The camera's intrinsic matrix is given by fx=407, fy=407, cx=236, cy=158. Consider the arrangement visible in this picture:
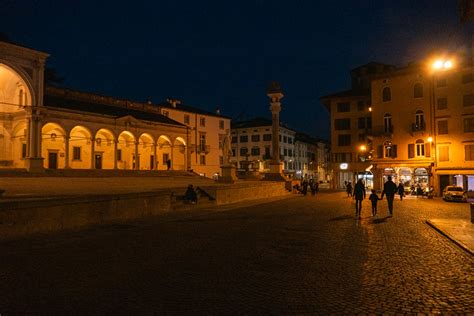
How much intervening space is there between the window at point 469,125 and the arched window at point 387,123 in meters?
7.33

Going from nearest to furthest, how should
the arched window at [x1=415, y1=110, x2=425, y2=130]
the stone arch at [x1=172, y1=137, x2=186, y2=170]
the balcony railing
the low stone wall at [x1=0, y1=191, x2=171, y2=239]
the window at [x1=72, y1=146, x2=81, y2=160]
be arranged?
the low stone wall at [x1=0, y1=191, x2=171, y2=239] → the window at [x1=72, y1=146, x2=81, y2=160] → the balcony railing → the arched window at [x1=415, y1=110, x2=425, y2=130] → the stone arch at [x1=172, y1=137, x2=186, y2=170]

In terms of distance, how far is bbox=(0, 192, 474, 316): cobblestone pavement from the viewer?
5.27 metres

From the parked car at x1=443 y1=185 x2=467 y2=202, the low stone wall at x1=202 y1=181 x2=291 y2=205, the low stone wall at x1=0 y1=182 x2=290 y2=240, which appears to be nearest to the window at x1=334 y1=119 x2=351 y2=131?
the low stone wall at x1=202 y1=181 x2=291 y2=205

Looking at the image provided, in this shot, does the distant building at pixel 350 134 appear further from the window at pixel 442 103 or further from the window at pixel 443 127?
the window at pixel 443 127

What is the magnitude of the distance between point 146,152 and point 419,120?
29221 mm

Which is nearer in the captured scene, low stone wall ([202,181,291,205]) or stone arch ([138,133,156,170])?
low stone wall ([202,181,291,205])

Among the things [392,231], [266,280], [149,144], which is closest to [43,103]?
[149,144]

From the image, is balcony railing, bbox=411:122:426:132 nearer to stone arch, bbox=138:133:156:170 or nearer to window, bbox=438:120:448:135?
window, bbox=438:120:448:135

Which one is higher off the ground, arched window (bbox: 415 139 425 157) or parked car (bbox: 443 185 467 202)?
arched window (bbox: 415 139 425 157)

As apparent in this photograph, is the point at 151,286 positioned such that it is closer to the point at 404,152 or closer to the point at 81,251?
the point at 81,251

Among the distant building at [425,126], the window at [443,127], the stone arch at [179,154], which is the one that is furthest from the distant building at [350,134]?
the stone arch at [179,154]

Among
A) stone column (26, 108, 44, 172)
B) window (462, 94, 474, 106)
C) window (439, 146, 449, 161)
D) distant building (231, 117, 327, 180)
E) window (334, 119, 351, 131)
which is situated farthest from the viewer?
distant building (231, 117, 327, 180)

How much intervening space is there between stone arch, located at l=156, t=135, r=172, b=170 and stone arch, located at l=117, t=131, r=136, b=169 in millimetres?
3098

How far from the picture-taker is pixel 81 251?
8.84m
